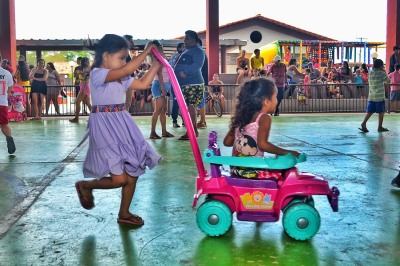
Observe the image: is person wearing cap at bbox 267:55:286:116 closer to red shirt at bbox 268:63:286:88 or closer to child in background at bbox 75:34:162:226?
red shirt at bbox 268:63:286:88

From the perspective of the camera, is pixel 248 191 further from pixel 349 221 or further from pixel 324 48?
pixel 324 48

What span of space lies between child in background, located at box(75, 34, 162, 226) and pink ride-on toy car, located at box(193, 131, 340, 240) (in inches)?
22.9

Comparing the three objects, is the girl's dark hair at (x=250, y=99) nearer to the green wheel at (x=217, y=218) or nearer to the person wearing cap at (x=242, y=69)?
the green wheel at (x=217, y=218)

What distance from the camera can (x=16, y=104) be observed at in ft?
46.1

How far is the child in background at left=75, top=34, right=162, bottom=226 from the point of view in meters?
3.89

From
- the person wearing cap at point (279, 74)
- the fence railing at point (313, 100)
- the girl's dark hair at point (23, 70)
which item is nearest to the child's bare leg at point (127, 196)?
the person wearing cap at point (279, 74)

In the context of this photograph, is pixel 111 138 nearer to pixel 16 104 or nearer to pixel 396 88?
pixel 16 104

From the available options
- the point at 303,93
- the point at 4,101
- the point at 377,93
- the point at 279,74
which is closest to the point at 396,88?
the point at 303,93

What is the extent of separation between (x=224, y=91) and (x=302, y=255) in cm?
1463

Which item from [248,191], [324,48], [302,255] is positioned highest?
[324,48]

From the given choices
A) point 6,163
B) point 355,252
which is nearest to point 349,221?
point 355,252

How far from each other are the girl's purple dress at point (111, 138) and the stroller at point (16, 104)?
34.9ft

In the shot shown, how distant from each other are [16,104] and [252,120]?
1142cm

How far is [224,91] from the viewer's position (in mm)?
17766
